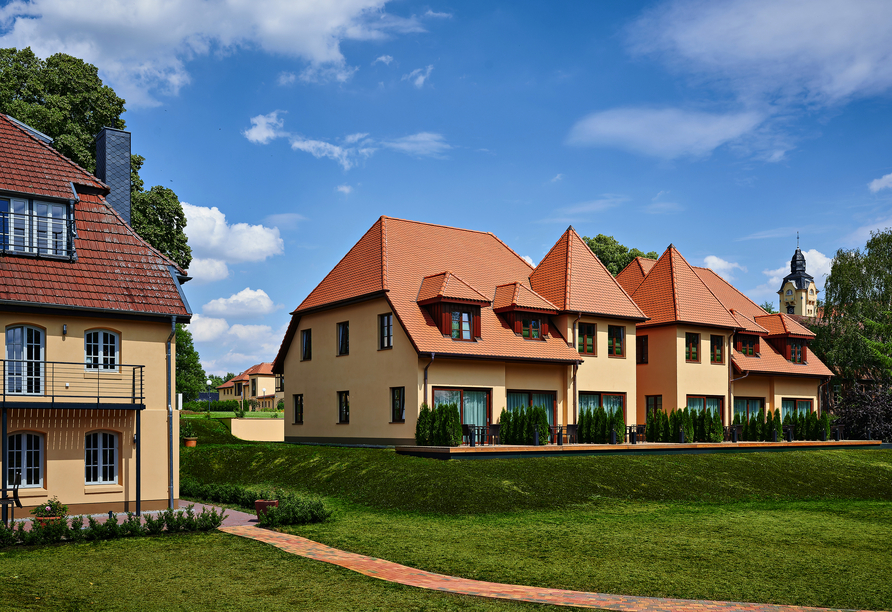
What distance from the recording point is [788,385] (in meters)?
41.7

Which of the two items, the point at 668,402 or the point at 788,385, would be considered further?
the point at 788,385

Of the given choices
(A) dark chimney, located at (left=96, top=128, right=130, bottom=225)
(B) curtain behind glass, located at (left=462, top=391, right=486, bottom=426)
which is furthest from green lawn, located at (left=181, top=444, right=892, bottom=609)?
(A) dark chimney, located at (left=96, top=128, right=130, bottom=225)

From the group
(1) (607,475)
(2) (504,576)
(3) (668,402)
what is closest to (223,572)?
(2) (504,576)

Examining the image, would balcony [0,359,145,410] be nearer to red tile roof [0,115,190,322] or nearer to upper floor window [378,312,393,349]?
red tile roof [0,115,190,322]

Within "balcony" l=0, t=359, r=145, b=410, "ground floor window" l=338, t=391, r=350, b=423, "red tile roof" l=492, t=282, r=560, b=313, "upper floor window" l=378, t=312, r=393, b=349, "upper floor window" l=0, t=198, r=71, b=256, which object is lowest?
"ground floor window" l=338, t=391, r=350, b=423

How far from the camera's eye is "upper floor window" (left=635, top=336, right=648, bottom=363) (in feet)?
125

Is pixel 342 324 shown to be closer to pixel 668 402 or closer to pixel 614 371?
pixel 614 371

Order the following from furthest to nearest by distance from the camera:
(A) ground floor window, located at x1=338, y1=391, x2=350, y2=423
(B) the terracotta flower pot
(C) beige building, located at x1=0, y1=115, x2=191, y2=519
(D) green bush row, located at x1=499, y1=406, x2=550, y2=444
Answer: (A) ground floor window, located at x1=338, y1=391, x2=350, y2=423
(D) green bush row, located at x1=499, y1=406, x2=550, y2=444
(C) beige building, located at x1=0, y1=115, x2=191, y2=519
(B) the terracotta flower pot

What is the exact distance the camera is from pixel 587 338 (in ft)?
111

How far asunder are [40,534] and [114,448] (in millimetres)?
4986

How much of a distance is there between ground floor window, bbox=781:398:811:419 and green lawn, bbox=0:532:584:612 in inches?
1349

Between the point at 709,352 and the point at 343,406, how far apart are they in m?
18.0

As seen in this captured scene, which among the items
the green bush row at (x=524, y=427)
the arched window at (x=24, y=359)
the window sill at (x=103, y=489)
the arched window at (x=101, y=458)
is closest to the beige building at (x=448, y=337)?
the green bush row at (x=524, y=427)

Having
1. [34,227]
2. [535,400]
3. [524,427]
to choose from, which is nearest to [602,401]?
[535,400]
